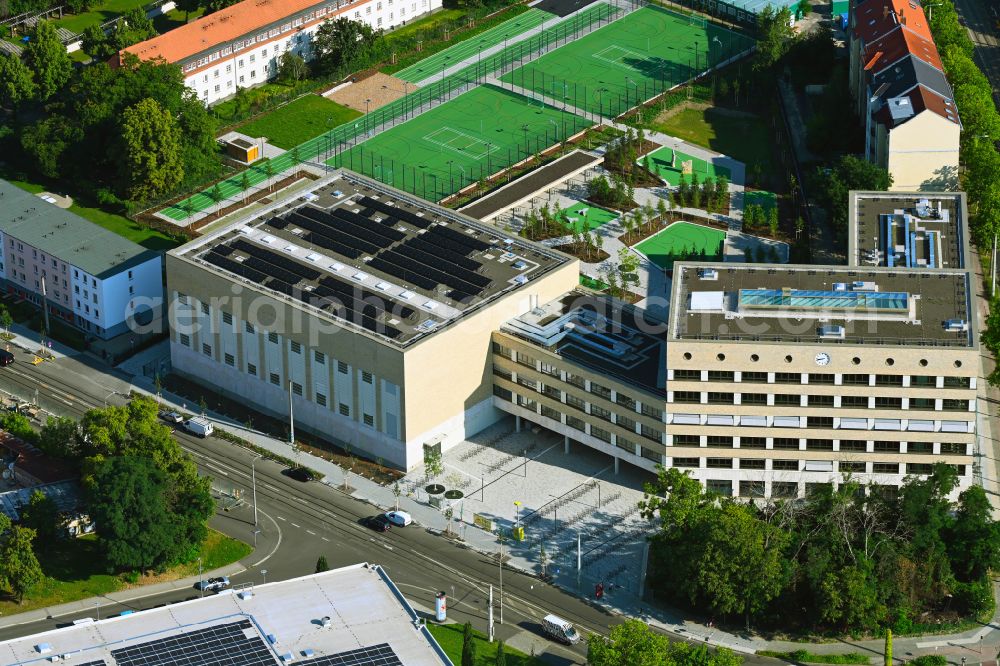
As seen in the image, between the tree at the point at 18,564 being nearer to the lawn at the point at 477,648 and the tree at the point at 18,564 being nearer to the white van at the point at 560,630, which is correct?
the lawn at the point at 477,648

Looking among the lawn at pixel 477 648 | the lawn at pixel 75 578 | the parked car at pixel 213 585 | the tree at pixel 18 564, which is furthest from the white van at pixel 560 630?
the tree at pixel 18 564

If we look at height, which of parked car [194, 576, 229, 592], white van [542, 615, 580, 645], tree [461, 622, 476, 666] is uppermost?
tree [461, 622, 476, 666]

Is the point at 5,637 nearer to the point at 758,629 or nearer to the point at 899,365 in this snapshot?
the point at 758,629

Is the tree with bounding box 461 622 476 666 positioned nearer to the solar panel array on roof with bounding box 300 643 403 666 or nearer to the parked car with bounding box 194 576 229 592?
the solar panel array on roof with bounding box 300 643 403 666

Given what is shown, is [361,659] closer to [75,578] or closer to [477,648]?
[477,648]

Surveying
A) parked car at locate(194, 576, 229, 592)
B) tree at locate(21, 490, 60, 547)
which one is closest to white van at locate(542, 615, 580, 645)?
parked car at locate(194, 576, 229, 592)

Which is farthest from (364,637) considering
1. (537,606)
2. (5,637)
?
(5,637)

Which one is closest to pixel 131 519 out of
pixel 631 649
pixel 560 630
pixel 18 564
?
pixel 18 564
